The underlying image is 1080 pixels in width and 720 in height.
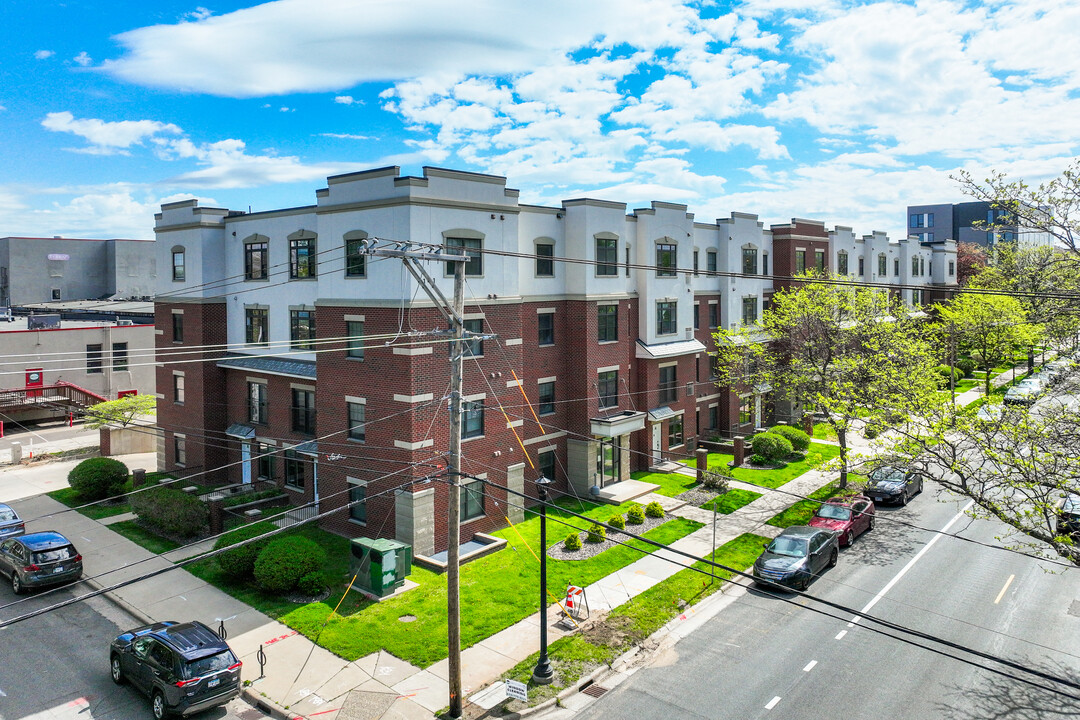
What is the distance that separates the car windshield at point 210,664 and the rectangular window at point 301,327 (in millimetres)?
15460

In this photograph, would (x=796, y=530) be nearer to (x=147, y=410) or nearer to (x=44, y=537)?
(x=44, y=537)

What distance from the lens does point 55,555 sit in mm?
22672

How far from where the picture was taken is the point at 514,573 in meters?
23.9

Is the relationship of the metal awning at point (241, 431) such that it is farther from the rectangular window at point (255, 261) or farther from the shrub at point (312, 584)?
the shrub at point (312, 584)

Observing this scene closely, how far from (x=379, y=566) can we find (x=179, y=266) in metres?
20.9

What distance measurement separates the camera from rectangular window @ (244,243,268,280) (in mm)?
32375

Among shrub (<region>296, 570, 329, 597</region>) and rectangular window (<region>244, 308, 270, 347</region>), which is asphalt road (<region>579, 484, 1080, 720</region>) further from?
rectangular window (<region>244, 308, 270, 347</region>)

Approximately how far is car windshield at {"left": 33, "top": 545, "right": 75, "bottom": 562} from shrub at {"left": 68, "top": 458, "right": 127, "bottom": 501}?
9.33 m

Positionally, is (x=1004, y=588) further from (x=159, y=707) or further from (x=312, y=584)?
(x=159, y=707)

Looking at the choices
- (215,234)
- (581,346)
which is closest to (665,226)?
(581,346)

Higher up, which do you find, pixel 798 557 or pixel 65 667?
pixel 798 557

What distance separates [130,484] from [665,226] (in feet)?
91.4

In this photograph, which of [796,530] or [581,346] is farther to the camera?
[581,346]

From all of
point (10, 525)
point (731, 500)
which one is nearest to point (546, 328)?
point (731, 500)
